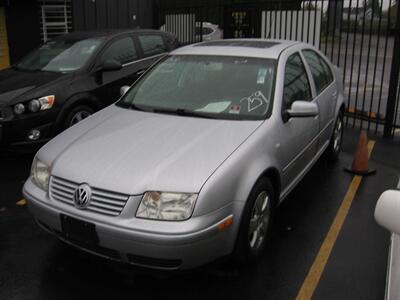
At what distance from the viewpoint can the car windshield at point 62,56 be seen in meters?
6.62

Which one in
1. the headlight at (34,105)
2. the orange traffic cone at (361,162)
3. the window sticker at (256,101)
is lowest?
the orange traffic cone at (361,162)

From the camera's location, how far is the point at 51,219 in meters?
3.28

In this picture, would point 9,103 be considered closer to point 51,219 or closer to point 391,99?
point 51,219

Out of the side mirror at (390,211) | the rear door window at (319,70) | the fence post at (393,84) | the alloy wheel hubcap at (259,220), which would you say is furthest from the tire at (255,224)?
the fence post at (393,84)

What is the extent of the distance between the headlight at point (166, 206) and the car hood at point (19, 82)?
3430 mm

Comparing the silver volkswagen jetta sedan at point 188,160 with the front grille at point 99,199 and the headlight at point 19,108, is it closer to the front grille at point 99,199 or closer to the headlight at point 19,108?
the front grille at point 99,199

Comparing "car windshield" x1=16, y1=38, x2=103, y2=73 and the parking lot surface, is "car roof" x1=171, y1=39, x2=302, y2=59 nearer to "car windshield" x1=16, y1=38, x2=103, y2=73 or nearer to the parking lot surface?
the parking lot surface

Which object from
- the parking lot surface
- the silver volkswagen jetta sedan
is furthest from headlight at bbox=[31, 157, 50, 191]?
the parking lot surface

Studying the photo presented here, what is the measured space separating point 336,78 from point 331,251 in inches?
109

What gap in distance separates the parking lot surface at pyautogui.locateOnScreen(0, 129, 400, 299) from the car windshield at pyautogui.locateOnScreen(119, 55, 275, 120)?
1194 millimetres

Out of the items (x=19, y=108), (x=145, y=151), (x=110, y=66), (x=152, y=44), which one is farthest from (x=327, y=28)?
(x=145, y=151)

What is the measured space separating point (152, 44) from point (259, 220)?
4.99 metres

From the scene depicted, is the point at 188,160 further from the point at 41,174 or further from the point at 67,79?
the point at 67,79

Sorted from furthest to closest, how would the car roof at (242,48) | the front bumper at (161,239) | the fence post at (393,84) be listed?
the fence post at (393,84)
the car roof at (242,48)
the front bumper at (161,239)
